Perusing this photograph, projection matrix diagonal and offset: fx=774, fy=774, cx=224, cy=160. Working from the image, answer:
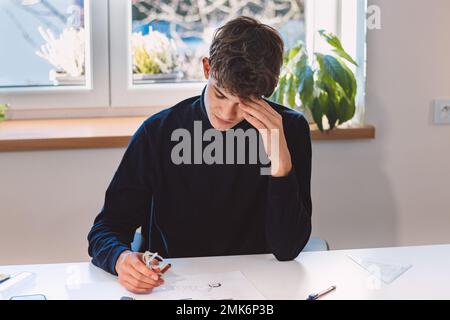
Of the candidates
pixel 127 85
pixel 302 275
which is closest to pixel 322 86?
pixel 127 85

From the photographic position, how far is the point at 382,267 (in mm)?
1629

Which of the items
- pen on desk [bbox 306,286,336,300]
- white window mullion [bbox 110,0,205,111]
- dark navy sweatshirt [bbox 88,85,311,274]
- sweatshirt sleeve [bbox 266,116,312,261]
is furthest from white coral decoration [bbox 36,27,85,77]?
pen on desk [bbox 306,286,336,300]

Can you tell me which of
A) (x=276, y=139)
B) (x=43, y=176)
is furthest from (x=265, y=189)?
(x=43, y=176)

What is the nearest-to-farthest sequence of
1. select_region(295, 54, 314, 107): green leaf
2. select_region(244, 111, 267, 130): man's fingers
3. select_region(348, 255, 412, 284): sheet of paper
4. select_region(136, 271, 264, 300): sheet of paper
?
select_region(136, 271, 264, 300): sheet of paper → select_region(348, 255, 412, 284): sheet of paper → select_region(244, 111, 267, 130): man's fingers → select_region(295, 54, 314, 107): green leaf

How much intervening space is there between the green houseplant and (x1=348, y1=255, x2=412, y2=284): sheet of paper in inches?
35.9

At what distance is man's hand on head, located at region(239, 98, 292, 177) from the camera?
167cm

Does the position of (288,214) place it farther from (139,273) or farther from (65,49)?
(65,49)

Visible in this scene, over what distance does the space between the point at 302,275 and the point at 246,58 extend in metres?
0.47

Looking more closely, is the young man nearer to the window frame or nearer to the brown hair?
the brown hair

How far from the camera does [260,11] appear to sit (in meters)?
2.83

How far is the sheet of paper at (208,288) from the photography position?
1446mm

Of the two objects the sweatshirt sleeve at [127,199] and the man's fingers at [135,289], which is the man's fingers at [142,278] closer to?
the man's fingers at [135,289]

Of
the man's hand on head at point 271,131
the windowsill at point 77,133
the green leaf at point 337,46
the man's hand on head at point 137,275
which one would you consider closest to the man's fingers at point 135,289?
the man's hand on head at point 137,275

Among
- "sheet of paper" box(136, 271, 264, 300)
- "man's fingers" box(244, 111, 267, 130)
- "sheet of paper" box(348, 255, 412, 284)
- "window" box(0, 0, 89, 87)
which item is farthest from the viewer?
"window" box(0, 0, 89, 87)
